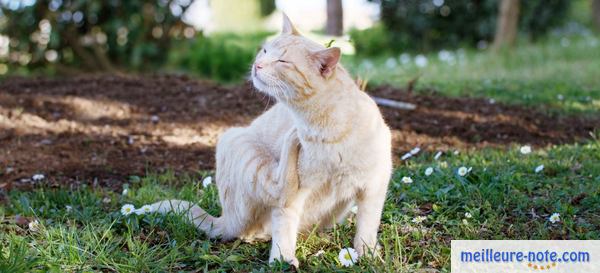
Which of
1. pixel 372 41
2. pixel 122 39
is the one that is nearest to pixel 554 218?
pixel 122 39

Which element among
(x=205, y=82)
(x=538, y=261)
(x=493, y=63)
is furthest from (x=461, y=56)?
(x=538, y=261)

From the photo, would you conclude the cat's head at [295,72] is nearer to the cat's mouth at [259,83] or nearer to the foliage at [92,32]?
the cat's mouth at [259,83]

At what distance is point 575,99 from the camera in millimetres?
6180

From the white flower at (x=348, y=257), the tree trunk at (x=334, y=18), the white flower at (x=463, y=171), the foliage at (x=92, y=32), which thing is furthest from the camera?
the tree trunk at (x=334, y=18)

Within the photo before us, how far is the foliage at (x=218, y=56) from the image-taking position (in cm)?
788

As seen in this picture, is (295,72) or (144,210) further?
(144,210)

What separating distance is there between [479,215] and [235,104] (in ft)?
9.86

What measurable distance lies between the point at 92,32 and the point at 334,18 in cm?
356

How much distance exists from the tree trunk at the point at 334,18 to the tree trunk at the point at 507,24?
2.35 metres

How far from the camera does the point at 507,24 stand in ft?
31.5

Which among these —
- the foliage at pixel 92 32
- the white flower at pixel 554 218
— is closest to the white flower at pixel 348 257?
the white flower at pixel 554 218

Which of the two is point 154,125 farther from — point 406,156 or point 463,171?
point 463,171

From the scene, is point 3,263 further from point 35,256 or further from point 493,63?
point 493,63

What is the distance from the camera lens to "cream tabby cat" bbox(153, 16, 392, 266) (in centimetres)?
271
